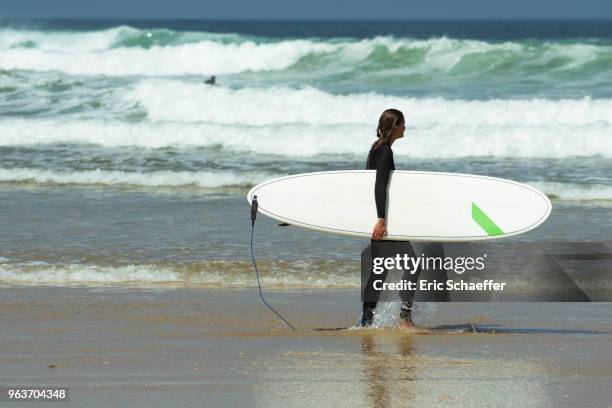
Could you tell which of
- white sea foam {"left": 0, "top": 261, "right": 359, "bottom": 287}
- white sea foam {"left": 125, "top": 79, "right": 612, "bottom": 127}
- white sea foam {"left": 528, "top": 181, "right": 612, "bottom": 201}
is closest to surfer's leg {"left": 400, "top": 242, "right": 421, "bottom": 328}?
A: white sea foam {"left": 0, "top": 261, "right": 359, "bottom": 287}

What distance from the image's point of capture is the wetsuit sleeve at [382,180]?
520 centimetres

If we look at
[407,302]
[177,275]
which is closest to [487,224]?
[407,302]

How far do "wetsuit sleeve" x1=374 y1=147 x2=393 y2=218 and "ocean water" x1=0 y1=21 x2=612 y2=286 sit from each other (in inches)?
64.6

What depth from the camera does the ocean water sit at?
764 centimetres

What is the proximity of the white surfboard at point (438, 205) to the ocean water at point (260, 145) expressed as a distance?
1.10 meters

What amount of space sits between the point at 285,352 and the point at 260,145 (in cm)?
996

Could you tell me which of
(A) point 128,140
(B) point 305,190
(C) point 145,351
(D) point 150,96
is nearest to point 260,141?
(A) point 128,140

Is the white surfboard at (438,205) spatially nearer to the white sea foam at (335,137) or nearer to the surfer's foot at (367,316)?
the surfer's foot at (367,316)

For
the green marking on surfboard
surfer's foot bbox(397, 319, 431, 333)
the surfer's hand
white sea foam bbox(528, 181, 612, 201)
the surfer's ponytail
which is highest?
the surfer's ponytail

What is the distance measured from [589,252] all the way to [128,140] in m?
9.12

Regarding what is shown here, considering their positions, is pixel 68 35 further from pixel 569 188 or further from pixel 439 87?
pixel 569 188

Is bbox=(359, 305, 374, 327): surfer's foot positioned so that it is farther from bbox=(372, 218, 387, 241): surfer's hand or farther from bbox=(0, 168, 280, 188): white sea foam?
bbox=(0, 168, 280, 188): white sea foam

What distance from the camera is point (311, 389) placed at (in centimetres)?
414

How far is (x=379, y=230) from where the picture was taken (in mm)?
5254
